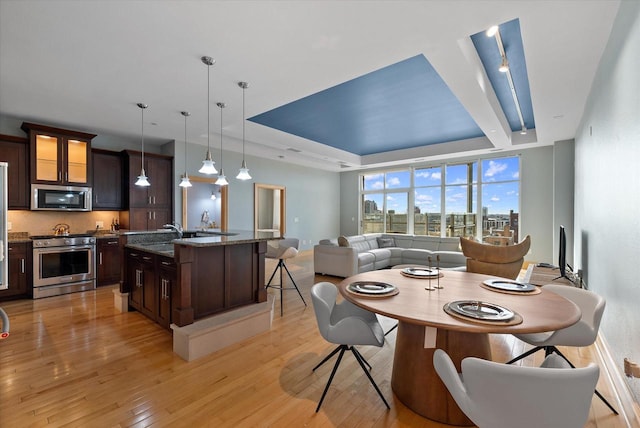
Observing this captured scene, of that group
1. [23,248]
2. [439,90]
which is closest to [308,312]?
[439,90]

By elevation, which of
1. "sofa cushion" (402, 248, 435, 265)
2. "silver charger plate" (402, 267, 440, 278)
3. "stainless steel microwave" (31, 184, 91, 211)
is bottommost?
"sofa cushion" (402, 248, 435, 265)

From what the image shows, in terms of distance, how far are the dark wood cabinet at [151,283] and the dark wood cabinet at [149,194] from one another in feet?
6.84

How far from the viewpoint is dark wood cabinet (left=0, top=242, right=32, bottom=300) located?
407cm

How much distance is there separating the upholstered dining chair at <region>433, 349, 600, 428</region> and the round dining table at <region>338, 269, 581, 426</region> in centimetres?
27

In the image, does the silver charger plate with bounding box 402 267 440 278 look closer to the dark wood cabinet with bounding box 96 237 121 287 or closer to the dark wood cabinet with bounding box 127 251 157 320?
the dark wood cabinet with bounding box 127 251 157 320

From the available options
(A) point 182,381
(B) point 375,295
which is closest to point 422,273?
(B) point 375,295

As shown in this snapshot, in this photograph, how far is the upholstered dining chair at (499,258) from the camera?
3754mm

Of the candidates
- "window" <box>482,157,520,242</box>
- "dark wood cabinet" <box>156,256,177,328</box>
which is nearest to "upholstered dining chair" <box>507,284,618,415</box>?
"dark wood cabinet" <box>156,256,177,328</box>

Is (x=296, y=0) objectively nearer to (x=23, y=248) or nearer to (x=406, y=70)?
(x=406, y=70)

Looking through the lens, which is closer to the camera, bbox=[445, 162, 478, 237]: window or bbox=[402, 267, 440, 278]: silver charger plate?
bbox=[402, 267, 440, 278]: silver charger plate

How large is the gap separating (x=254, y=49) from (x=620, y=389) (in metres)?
3.95

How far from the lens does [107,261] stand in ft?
16.1

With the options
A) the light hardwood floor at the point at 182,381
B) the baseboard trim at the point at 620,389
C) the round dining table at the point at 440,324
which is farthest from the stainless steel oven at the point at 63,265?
the baseboard trim at the point at 620,389

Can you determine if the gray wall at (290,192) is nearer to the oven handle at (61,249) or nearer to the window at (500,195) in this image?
the oven handle at (61,249)
